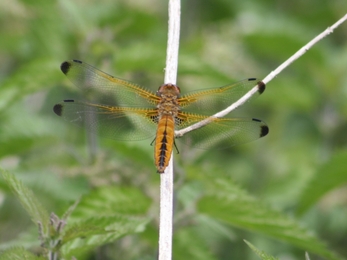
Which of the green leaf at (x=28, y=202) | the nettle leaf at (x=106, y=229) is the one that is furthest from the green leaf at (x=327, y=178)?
the green leaf at (x=28, y=202)

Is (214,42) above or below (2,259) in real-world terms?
above

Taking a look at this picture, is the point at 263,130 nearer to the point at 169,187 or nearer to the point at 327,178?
the point at 327,178

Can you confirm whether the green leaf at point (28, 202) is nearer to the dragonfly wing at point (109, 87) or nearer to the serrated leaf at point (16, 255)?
the serrated leaf at point (16, 255)

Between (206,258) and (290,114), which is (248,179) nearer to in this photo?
(290,114)

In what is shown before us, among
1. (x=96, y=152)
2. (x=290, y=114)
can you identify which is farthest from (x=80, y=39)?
(x=290, y=114)

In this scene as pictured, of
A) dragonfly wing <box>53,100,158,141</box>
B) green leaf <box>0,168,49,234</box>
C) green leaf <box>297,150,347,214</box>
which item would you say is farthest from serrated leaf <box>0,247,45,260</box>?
green leaf <box>297,150,347,214</box>

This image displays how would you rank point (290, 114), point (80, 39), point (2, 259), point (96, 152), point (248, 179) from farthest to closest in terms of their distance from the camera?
point (290, 114) < point (248, 179) < point (80, 39) < point (96, 152) < point (2, 259)
